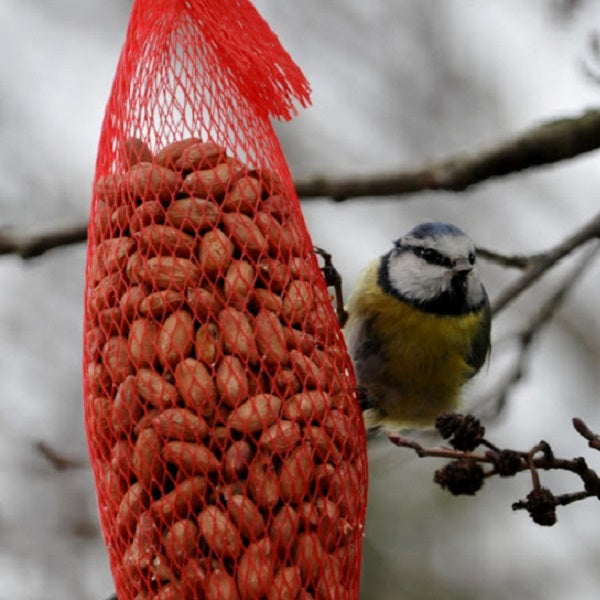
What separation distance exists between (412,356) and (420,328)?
0.07 m

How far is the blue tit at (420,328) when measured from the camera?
2547mm

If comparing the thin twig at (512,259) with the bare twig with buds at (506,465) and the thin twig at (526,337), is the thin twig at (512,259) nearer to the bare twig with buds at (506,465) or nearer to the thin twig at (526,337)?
the thin twig at (526,337)

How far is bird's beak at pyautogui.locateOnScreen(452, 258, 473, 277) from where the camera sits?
2.50m

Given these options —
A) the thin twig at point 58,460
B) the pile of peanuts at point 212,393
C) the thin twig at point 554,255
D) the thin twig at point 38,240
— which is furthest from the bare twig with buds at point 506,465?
the thin twig at point 58,460

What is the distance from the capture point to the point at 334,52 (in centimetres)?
437

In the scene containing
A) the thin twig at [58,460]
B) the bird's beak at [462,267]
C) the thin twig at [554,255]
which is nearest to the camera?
the thin twig at [554,255]

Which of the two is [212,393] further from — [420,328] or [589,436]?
[420,328]

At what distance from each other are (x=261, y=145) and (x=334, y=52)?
2.60 m

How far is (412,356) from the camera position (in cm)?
254

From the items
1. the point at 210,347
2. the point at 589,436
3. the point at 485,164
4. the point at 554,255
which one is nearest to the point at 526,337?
the point at 554,255

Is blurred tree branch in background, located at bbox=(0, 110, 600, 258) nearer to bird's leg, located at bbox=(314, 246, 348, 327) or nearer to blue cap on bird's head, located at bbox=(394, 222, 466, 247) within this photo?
bird's leg, located at bbox=(314, 246, 348, 327)

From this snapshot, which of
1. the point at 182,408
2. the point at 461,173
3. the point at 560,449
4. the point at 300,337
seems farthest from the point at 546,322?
the point at 560,449

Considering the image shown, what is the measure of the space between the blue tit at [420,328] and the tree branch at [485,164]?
1.08ft

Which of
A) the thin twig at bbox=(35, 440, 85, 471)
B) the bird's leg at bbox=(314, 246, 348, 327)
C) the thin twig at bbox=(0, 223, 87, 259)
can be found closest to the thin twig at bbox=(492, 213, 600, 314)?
the bird's leg at bbox=(314, 246, 348, 327)
